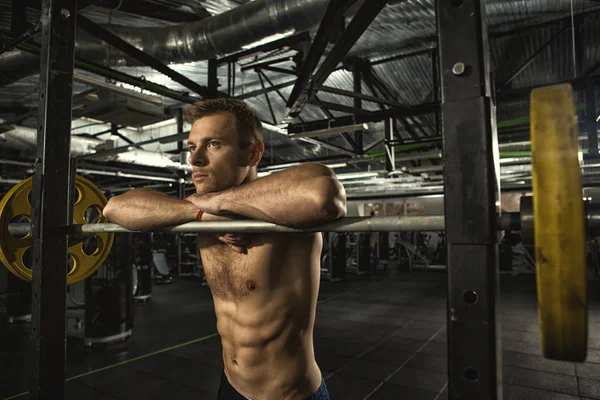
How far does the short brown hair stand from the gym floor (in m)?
2.35

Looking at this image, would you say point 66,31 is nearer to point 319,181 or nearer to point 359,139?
point 319,181

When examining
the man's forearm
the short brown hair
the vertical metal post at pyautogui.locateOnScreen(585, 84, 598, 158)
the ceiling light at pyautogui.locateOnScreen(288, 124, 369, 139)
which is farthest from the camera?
the ceiling light at pyautogui.locateOnScreen(288, 124, 369, 139)

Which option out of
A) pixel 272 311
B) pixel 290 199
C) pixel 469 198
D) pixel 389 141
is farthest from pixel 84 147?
pixel 469 198

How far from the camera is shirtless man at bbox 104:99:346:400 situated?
121cm

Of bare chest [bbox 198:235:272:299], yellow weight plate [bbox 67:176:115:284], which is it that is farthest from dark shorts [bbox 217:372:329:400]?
yellow weight plate [bbox 67:176:115:284]

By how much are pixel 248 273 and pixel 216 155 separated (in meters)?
0.40

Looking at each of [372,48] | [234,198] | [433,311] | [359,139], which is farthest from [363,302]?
[234,198]

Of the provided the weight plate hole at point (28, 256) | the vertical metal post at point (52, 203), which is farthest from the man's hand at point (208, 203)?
the weight plate hole at point (28, 256)

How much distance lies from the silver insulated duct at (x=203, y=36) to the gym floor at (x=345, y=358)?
103 inches

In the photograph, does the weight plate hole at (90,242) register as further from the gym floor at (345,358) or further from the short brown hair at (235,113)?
the gym floor at (345,358)

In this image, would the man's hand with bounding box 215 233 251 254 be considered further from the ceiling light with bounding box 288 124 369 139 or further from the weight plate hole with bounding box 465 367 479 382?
the ceiling light with bounding box 288 124 369 139

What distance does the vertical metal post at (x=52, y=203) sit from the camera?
1195 millimetres

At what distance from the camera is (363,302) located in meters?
6.59

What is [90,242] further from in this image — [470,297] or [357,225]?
[470,297]
